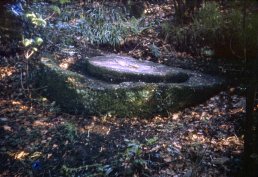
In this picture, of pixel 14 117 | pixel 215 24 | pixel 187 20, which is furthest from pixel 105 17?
pixel 14 117

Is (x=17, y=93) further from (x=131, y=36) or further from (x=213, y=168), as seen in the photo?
(x=213, y=168)

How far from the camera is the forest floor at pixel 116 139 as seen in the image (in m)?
4.29

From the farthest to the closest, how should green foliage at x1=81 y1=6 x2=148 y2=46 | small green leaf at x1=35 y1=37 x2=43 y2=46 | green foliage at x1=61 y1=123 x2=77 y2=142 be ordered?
green foliage at x1=81 y1=6 x2=148 y2=46
small green leaf at x1=35 y1=37 x2=43 y2=46
green foliage at x1=61 y1=123 x2=77 y2=142

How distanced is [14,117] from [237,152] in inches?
151

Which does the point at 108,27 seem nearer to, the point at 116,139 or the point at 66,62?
the point at 66,62

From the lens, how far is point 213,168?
4.13 m

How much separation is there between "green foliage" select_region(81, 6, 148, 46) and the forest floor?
2524 mm

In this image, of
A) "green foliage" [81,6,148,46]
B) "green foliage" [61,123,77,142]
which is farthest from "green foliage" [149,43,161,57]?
"green foliage" [61,123,77,142]

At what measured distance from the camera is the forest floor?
4285mm

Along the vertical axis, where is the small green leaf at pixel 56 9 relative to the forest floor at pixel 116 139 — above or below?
above

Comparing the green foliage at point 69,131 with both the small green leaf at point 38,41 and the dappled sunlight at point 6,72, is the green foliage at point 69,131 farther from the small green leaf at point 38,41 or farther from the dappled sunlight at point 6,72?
the small green leaf at point 38,41

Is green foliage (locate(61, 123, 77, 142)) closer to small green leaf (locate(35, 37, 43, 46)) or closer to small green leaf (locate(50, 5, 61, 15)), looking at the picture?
small green leaf (locate(35, 37, 43, 46))

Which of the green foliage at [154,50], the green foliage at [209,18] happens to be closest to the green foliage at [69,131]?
the green foliage at [154,50]

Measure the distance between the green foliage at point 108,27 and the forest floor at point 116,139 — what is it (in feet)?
8.28
